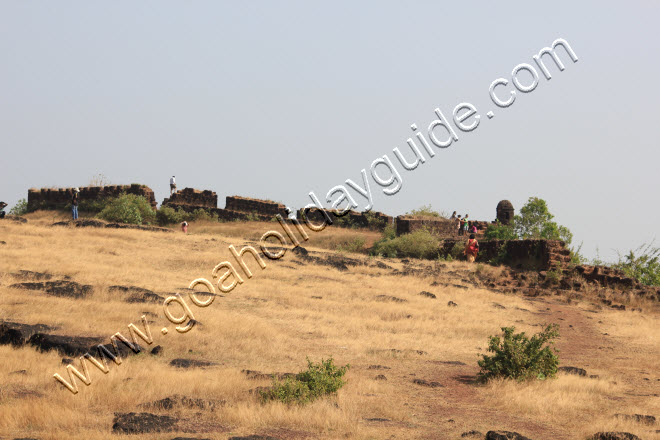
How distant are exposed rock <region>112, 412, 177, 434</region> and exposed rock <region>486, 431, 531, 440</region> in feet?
12.6

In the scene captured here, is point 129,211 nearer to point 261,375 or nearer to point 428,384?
point 261,375

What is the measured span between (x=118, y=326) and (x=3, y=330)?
2.23 metres

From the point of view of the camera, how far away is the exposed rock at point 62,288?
16562 mm

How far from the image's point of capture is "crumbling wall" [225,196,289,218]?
43875 millimetres

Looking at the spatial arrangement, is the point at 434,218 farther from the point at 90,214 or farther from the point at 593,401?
the point at 593,401

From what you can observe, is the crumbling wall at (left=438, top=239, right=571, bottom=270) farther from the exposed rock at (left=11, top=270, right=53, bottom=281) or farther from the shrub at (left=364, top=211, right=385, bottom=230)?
the exposed rock at (left=11, top=270, right=53, bottom=281)

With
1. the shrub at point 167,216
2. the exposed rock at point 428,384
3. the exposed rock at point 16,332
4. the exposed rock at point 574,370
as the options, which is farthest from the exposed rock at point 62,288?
the shrub at point 167,216

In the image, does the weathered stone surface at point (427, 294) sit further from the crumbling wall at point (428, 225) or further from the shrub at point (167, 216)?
the shrub at point (167, 216)

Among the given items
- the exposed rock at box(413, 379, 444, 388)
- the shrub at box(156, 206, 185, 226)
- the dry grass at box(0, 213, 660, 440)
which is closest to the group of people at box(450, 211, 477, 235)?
the dry grass at box(0, 213, 660, 440)

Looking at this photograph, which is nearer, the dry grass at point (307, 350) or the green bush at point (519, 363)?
the dry grass at point (307, 350)

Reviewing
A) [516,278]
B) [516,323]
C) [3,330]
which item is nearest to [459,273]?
[516,278]

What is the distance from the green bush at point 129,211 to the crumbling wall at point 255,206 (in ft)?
19.6

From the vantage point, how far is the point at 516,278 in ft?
96.5

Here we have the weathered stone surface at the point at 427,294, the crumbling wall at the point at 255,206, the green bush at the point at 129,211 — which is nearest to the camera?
the weathered stone surface at the point at 427,294
